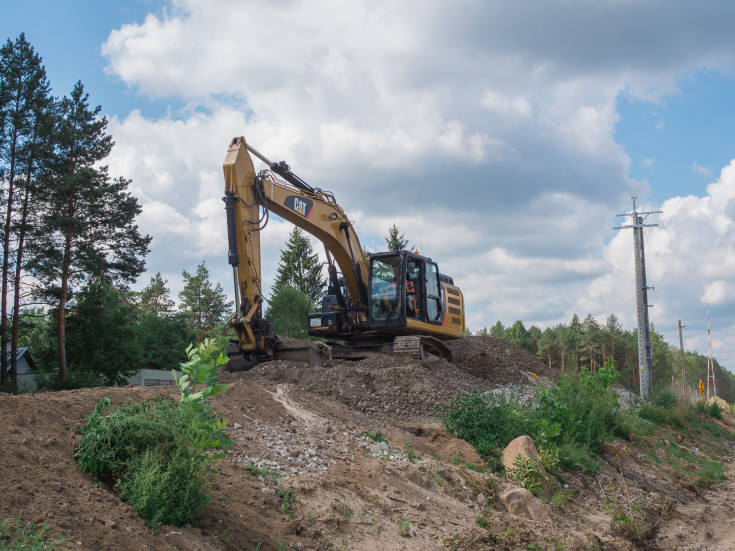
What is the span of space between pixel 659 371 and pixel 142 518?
71365mm

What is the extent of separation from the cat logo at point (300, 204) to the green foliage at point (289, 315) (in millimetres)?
20905

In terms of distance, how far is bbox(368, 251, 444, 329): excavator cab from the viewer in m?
16.3

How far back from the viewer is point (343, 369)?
13.2 metres

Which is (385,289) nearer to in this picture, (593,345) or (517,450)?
(517,450)

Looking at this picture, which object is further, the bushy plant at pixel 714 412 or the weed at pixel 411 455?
the bushy plant at pixel 714 412

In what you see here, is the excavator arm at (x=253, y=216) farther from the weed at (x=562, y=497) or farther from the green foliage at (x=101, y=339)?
the green foliage at (x=101, y=339)

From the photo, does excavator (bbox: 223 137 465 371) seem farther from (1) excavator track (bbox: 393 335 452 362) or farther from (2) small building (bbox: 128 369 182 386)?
(2) small building (bbox: 128 369 182 386)

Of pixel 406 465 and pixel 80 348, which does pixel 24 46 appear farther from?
pixel 406 465

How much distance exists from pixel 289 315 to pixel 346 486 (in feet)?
107

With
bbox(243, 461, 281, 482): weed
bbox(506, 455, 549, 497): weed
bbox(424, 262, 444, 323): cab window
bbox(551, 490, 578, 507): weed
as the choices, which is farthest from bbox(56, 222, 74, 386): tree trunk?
bbox(551, 490, 578, 507): weed

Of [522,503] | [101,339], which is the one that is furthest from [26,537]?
[101,339]

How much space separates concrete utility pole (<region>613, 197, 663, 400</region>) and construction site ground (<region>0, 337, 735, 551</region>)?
946 cm

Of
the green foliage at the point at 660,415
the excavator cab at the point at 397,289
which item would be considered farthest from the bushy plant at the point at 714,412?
the excavator cab at the point at 397,289

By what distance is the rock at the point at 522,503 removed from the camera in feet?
25.9
